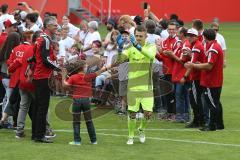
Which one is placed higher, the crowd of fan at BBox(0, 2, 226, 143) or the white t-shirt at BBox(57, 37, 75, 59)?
the white t-shirt at BBox(57, 37, 75, 59)

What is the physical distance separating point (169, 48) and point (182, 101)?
3.70 feet

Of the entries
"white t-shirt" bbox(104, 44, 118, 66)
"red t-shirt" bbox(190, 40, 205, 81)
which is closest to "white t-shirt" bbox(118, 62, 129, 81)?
"white t-shirt" bbox(104, 44, 118, 66)

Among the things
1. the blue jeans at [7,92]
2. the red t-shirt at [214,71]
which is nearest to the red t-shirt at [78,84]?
the blue jeans at [7,92]

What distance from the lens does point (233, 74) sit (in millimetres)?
22656

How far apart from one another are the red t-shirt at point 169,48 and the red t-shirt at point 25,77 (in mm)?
3528

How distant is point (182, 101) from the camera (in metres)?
13.9

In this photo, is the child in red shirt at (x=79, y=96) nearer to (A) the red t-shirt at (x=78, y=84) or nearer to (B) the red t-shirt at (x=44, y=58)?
(A) the red t-shirt at (x=78, y=84)

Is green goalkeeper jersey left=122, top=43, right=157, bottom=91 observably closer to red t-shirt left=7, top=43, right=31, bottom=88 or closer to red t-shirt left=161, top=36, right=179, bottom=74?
red t-shirt left=7, top=43, right=31, bottom=88

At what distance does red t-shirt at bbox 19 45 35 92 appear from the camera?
11.4 metres

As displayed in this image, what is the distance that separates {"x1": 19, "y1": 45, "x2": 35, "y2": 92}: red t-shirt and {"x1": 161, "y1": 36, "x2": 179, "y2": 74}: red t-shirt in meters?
3.53

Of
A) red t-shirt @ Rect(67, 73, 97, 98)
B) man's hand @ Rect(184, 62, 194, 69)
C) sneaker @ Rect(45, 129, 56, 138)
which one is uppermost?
man's hand @ Rect(184, 62, 194, 69)

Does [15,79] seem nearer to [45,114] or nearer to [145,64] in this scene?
A: [45,114]

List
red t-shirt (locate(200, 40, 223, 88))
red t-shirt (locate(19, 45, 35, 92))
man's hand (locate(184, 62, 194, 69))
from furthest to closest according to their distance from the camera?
man's hand (locate(184, 62, 194, 69)) → red t-shirt (locate(200, 40, 223, 88)) → red t-shirt (locate(19, 45, 35, 92))

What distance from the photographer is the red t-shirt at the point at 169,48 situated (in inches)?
551
